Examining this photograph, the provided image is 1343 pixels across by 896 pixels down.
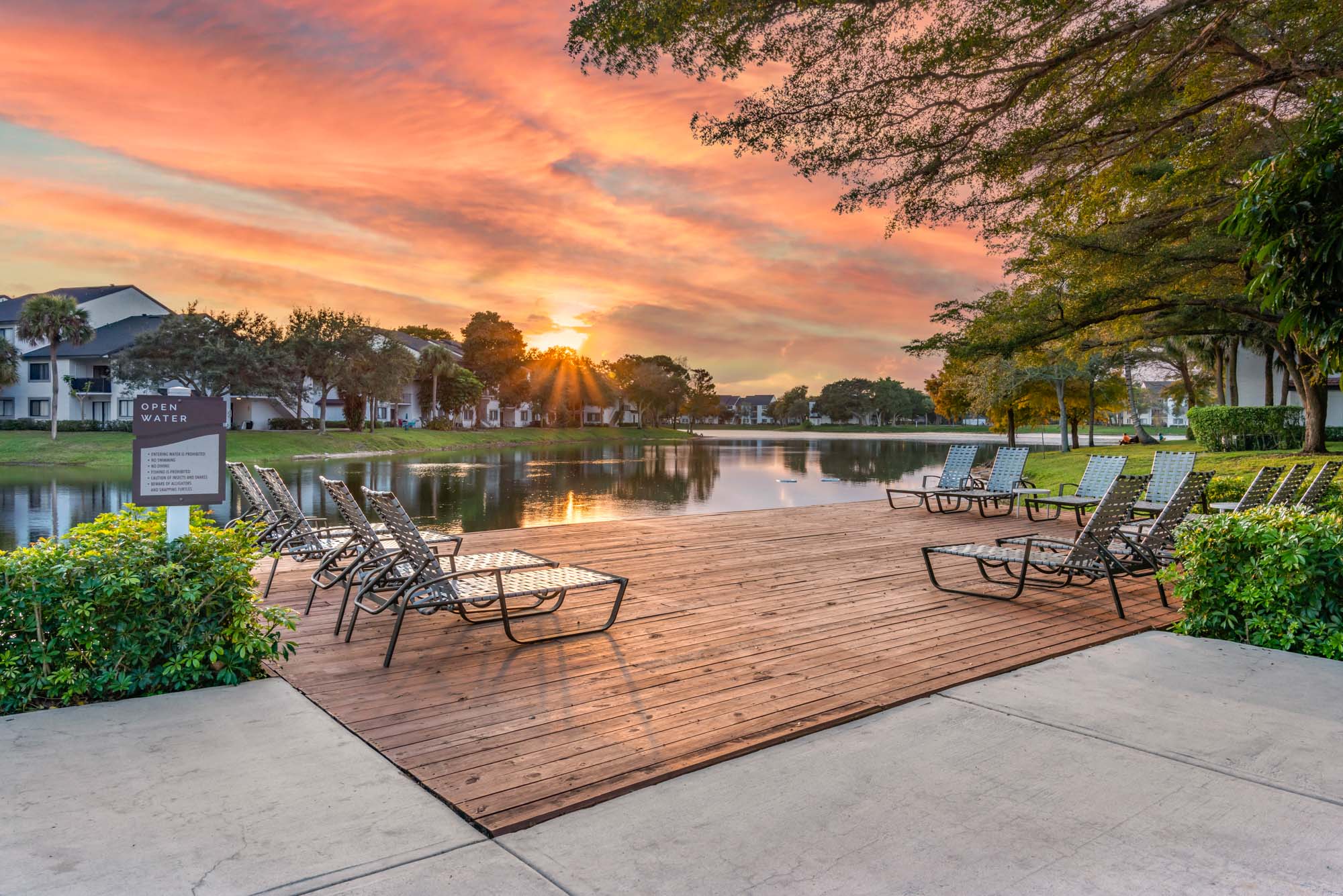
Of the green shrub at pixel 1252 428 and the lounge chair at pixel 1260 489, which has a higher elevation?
the green shrub at pixel 1252 428

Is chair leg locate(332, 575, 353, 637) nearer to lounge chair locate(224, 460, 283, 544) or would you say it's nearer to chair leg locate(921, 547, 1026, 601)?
lounge chair locate(224, 460, 283, 544)

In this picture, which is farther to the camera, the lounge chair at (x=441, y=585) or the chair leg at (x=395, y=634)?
the lounge chair at (x=441, y=585)

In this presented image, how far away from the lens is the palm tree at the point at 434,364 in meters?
60.4

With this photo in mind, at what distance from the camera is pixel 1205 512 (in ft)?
33.7

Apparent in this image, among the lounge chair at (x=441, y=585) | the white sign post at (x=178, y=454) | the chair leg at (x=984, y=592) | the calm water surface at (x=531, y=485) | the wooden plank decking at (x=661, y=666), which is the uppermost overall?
the white sign post at (x=178, y=454)

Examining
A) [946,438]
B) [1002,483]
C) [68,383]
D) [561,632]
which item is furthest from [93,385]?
[946,438]

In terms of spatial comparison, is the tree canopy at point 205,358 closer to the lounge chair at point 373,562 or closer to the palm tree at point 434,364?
the palm tree at point 434,364

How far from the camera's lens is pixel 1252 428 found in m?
26.4

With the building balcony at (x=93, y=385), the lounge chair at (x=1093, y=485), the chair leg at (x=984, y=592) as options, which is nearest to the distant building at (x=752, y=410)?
the building balcony at (x=93, y=385)

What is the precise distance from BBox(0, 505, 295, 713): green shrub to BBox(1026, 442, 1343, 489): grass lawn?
47.0 ft

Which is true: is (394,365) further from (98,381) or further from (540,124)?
(540,124)

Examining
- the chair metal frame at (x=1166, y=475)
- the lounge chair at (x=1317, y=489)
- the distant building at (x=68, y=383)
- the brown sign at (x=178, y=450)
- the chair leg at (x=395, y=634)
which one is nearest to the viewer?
the brown sign at (x=178, y=450)

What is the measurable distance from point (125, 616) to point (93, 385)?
5698 cm

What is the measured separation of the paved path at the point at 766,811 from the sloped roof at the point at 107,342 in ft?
174
